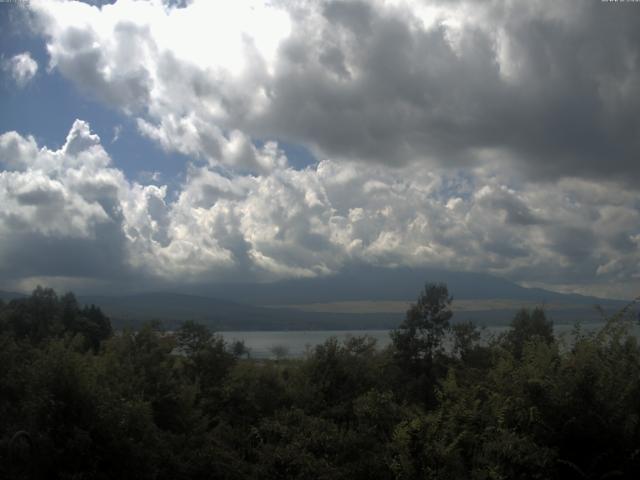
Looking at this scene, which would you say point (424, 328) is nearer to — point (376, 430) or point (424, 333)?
point (424, 333)

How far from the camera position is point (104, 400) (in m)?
12.6

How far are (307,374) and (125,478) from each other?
11.0 m

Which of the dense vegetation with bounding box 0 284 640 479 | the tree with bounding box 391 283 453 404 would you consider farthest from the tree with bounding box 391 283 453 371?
the dense vegetation with bounding box 0 284 640 479

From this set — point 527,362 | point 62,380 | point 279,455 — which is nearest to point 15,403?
point 62,380

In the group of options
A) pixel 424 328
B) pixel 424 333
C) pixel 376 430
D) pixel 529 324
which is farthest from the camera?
pixel 424 328

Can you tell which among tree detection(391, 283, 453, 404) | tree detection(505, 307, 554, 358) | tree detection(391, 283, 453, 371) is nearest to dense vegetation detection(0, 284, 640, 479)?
tree detection(505, 307, 554, 358)

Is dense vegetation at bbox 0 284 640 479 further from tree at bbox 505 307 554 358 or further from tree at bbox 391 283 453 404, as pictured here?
tree at bbox 391 283 453 404

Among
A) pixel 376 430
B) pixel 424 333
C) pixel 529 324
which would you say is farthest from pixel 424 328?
pixel 376 430

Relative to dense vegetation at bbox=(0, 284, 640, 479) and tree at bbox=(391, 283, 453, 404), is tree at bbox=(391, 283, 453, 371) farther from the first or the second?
dense vegetation at bbox=(0, 284, 640, 479)

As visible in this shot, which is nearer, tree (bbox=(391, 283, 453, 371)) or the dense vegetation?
the dense vegetation

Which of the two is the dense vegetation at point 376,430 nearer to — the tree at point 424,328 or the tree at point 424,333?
the tree at point 424,333

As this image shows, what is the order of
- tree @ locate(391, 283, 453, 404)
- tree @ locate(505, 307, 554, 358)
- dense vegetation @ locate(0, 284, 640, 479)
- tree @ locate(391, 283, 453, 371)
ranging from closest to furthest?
dense vegetation @ locate(0, 284, 640, 479)
tree @ locate(505, 307, 554, 358)
tree @ locate(391, 283, 453, 404)
tree @ locate(391, 283, 453, 371)

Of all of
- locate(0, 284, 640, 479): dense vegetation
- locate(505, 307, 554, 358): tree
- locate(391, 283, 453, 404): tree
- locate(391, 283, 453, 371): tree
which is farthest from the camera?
locate(391, 283, 453, 371): tree

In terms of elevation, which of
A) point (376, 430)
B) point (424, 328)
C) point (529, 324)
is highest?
point (529, 324)
